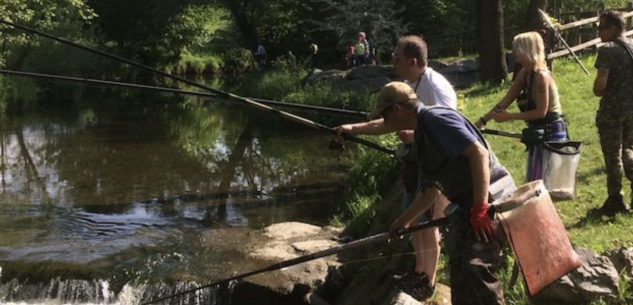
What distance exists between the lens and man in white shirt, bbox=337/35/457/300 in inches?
193

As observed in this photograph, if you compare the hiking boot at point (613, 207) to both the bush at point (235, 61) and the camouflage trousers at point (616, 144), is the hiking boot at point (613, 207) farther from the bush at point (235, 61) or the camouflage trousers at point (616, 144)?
the bush at point (235, 61)

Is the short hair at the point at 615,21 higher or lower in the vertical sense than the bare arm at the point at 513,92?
higher

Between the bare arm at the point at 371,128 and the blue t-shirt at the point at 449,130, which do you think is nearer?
the blue t-shirt at the point at 449,130

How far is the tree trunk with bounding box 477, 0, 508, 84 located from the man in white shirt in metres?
12.2

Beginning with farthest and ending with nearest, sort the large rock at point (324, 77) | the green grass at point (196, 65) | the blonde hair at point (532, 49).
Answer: the green grass at point (196, 65)
the large rock at point (324, 77)
the blonde hair at point (532, 49)

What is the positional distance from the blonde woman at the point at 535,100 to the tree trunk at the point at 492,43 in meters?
11.3

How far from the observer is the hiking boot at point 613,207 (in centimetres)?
618

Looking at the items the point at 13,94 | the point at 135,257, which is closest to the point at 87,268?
the point at 135,257

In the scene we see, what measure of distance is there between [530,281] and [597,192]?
11.8 ft

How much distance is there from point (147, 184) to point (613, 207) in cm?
996

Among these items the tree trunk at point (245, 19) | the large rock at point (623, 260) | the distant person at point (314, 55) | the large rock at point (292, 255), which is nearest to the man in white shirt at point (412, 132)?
the large rock at point (623, 260)

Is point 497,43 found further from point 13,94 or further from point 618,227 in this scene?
point 13,94

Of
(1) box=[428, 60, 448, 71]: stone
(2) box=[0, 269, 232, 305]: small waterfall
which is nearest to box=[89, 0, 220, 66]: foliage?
(1) box=[428, 60, 448, 71]: stone

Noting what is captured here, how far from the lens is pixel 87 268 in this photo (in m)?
8.50
